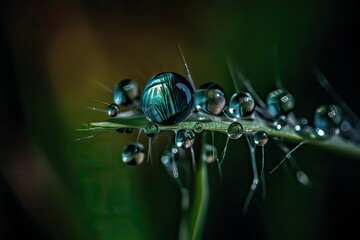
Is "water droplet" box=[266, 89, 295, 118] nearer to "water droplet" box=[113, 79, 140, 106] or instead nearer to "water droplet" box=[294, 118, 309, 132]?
"water droplet" box=[294, 118, 309, 132]

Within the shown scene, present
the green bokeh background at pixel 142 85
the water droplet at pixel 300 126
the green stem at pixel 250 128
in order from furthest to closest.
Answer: the green bokeh background at pixel 142 85 → the water droplet at pixel 300 126 → the green stem at pixel 250 128

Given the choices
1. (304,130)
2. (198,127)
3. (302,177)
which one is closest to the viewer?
(198,127)

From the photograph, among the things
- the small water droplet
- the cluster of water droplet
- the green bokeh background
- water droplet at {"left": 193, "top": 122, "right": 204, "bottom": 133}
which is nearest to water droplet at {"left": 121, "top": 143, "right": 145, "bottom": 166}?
the cluster of water droplet

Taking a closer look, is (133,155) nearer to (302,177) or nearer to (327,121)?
(327,121)

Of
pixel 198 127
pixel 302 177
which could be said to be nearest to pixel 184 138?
pixel 198 127

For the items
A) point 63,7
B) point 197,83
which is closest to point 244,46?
point 197,83

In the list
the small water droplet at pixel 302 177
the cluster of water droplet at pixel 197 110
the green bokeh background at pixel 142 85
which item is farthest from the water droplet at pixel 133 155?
the small water droplet at pixel 302 177

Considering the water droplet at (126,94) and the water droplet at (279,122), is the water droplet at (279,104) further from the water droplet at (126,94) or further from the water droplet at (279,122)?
the water droplet at (126,94)
